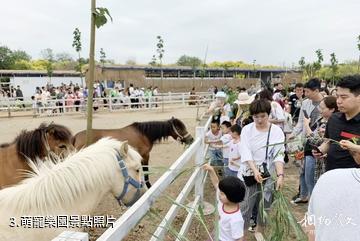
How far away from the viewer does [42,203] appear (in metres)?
2.07

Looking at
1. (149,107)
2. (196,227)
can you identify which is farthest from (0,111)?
(196,227)

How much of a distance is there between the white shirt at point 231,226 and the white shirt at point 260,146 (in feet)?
2.16

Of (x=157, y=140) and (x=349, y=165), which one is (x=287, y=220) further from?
(x=157, y=140)

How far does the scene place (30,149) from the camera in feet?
11.9

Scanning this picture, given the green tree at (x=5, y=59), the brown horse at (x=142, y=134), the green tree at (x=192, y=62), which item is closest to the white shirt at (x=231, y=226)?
the brown horse at (x=142, y=134)

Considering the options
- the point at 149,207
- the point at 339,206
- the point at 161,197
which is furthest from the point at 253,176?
the point at 339,206

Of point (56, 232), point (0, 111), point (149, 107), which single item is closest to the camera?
point (56, 232)

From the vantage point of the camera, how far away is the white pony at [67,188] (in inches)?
77.5

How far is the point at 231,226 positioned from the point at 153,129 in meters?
3.97

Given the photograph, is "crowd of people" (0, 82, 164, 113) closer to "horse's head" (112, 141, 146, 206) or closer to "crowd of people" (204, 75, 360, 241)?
"crowd of people" (204, 75, 360, 241)

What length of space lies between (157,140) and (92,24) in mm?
3622

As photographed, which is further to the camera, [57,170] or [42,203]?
[57,170]

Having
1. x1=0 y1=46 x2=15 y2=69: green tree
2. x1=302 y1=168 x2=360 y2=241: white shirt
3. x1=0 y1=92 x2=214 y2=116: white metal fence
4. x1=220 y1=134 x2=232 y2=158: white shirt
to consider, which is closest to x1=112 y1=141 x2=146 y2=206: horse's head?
x1=302 y1=168 x2=360 y2=241: white shirt

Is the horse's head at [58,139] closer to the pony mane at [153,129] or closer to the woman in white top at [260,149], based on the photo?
the woman in white top at [260,149]
